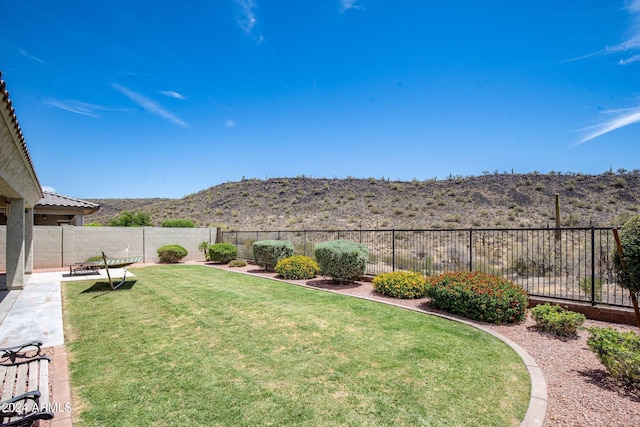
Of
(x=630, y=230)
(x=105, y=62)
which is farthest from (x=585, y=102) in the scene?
(x=105, y=62)

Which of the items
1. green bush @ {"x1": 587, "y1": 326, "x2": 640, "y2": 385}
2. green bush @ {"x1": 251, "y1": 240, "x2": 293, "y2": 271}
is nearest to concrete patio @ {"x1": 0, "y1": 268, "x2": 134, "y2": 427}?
green bush @ {"x1": 587, "y1": 326, "x2": 640, "y2": 385}

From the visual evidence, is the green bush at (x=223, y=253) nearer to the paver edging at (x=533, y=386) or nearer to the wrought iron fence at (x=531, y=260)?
the wrought iron fence at (x=531, y=260)

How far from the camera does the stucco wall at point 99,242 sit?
15.2 metres

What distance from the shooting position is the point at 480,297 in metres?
6.50

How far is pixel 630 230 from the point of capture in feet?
13.5

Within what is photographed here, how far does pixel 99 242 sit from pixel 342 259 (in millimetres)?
14112

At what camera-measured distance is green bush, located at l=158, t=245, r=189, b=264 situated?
18.4 metres

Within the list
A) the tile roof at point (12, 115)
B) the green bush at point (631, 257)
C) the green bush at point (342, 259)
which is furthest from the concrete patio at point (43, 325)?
the green bush at point (342, 259)

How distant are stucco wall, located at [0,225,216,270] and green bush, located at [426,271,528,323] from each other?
38.4ft

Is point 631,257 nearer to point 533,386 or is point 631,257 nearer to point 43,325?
point 533,386

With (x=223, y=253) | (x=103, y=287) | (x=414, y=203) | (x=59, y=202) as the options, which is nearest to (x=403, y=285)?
(x=103, y=287)

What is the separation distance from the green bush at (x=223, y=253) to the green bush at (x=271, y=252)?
3535mm

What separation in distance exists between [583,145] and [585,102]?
4.92 metres

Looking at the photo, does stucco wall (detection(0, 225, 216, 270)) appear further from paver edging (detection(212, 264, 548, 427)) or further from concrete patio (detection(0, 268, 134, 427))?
paver edging (detection(212, 264, 548, 427))
